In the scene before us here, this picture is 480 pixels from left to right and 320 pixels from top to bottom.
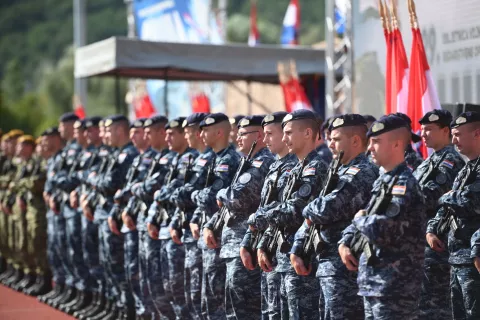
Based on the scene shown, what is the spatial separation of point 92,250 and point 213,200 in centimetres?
A: 331

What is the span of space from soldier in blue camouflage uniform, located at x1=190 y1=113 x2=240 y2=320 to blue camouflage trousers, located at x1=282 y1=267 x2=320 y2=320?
1.22 metres

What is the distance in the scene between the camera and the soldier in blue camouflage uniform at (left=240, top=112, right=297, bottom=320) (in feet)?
20.8

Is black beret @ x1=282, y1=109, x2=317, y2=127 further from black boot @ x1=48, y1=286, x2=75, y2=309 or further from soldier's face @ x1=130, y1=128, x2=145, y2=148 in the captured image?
black boot @ x1=48, y1=286, x2=75, y2=309

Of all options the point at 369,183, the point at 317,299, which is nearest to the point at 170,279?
the point at 317,299

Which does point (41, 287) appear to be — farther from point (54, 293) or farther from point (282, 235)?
point (282, 235)

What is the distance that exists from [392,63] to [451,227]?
10.4 feet

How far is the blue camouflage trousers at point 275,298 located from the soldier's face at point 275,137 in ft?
2.87

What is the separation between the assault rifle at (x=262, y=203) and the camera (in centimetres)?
634

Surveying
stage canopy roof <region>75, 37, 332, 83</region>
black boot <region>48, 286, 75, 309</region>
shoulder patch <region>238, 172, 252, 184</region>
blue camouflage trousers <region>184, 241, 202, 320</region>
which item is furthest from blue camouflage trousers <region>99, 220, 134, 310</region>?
stage canopy roof <region>75, 37, 332, 83</region>

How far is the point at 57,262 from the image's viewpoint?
11328 millimetres

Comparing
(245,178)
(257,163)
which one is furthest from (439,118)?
(245,178)

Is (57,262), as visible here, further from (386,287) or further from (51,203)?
(386,287)

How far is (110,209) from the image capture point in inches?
380

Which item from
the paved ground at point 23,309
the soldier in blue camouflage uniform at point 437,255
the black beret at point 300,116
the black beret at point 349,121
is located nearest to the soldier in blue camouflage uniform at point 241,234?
the black beret at point 300,116
